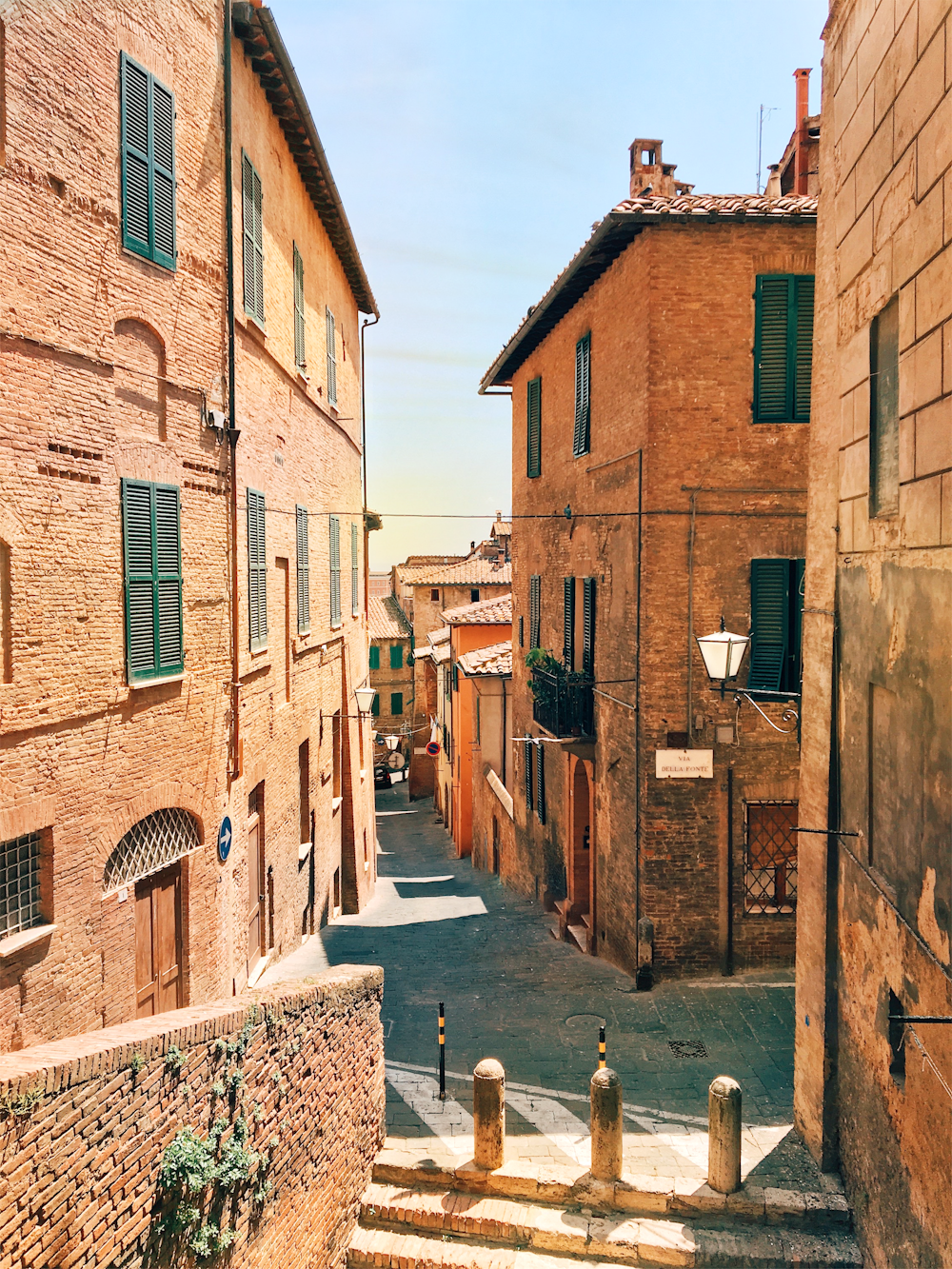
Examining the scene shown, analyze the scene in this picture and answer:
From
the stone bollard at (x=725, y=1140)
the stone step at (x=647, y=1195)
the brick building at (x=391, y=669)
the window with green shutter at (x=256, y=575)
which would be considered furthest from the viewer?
the brick building at (x=391, y=669)

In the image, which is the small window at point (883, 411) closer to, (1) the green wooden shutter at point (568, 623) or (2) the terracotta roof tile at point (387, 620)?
(1) the green wooden shutter at point (568, 623)

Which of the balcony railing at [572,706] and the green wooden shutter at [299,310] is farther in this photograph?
the balcony railing at [572,706]

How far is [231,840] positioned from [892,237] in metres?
8.49

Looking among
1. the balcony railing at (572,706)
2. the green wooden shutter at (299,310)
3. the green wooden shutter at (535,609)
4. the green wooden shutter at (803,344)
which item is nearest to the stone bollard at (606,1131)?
the balcony railing at (572,706)

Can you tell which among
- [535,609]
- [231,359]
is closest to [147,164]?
[231,359]

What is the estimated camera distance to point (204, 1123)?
6.02 m

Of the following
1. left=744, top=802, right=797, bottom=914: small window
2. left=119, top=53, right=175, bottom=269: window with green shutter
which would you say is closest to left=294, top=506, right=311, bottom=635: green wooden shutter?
left=119, top=53, right=175, bottom=269: window with green shutter

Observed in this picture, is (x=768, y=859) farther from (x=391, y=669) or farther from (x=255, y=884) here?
(x=391, y=669)

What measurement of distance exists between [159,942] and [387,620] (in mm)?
43861

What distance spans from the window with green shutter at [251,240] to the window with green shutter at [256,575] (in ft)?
7.54

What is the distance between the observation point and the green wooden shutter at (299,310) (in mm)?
13820

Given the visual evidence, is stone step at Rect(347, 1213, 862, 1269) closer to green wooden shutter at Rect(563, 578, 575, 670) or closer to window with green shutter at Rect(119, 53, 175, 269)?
window with green shutter at Rect(119, 53, 175, 269)

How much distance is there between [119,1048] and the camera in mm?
5223

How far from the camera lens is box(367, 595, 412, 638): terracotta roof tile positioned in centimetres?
5091
